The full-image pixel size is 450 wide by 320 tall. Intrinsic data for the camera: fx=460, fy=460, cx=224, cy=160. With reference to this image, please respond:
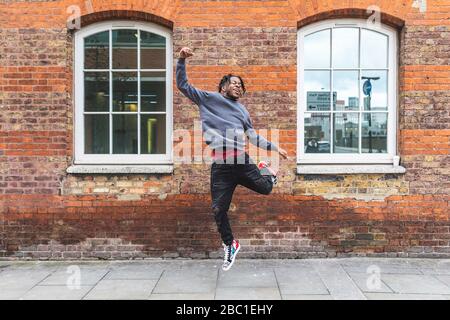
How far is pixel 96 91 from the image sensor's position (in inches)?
248

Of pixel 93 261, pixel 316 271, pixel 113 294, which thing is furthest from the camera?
pixel 93 261

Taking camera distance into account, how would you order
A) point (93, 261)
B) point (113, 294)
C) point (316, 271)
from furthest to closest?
point (93, 261), point (316, 271), point (113, 294)

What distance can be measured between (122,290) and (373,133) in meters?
3.84

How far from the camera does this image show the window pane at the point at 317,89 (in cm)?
625

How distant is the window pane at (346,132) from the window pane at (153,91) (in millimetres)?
2376

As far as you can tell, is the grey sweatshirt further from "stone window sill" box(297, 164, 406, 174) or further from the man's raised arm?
"stone window sill" box(297, 164, 406, 174)

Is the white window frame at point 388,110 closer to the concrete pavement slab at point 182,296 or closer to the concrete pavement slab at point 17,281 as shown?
the concrete pavement slab at point 182,296

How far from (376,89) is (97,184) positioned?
156 inches

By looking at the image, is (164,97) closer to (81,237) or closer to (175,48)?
(175,48)

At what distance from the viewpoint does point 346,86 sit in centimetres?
627

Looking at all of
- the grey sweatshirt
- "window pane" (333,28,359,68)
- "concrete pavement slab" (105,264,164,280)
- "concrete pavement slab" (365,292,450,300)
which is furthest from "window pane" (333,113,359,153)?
"concrete pavement slab" (105,264,164,280)

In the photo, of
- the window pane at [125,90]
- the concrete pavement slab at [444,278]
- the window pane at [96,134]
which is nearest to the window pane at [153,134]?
the window pane at [125,90]

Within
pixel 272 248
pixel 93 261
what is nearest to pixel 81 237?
pixel 93 261

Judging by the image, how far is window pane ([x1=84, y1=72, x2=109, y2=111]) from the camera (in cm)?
628
